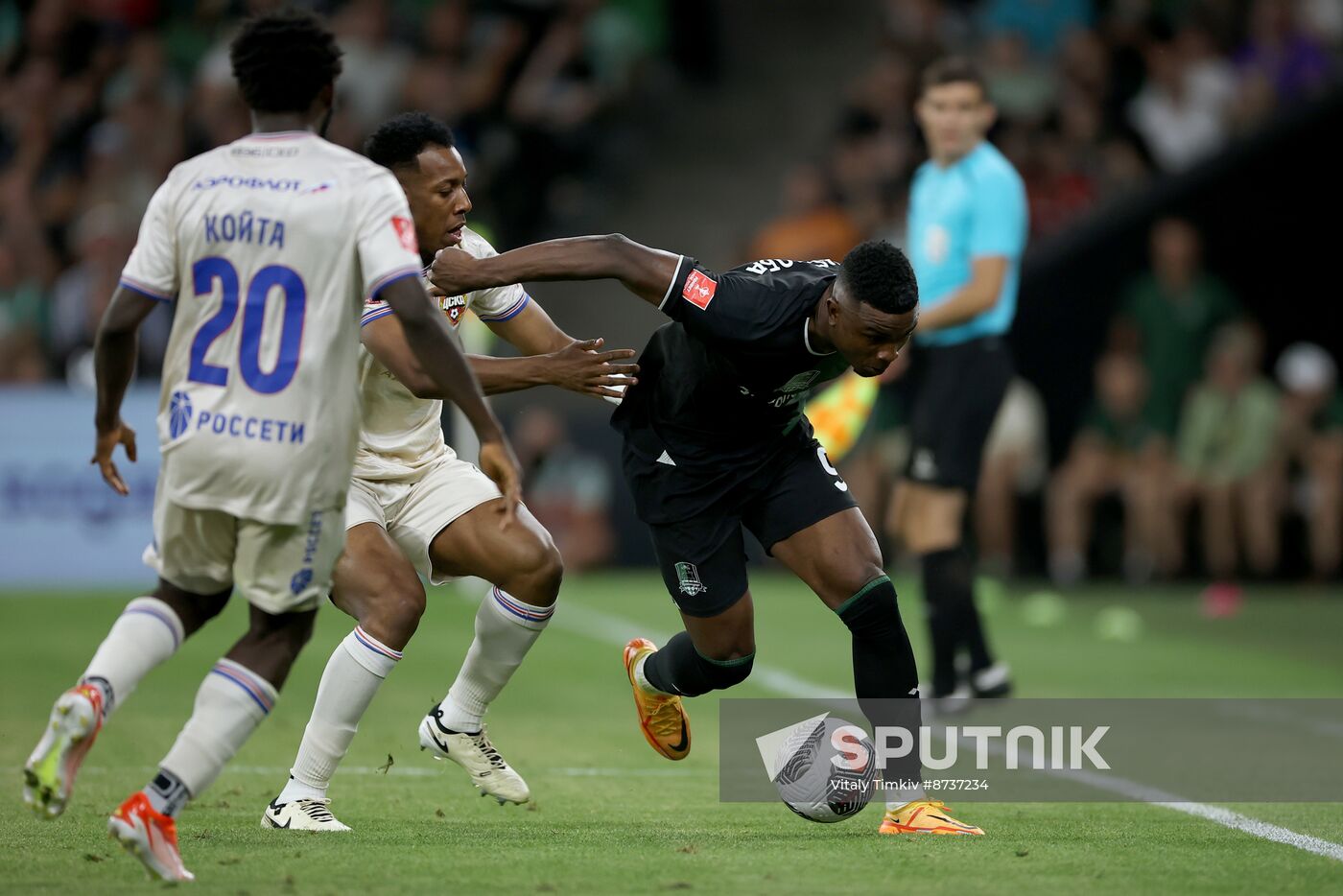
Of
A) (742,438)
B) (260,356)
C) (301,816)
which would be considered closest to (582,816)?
(301,816)

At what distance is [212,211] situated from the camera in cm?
473

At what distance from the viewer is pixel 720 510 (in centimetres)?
621

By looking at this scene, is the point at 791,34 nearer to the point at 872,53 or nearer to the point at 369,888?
the point at 872,53

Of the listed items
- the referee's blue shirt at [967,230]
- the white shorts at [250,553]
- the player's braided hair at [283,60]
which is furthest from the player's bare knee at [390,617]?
the referee's blue shirt at [967,230]

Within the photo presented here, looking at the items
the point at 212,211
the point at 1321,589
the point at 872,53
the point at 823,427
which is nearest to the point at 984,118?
the point at 823,427

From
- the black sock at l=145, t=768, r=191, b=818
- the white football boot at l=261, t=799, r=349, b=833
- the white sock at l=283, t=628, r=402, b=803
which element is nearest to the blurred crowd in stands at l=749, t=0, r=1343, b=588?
the white sock at l=283, t=628, r=402, b=803

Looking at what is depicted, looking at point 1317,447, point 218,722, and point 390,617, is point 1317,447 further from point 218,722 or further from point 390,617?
point 218,722

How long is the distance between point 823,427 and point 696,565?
5.29 m

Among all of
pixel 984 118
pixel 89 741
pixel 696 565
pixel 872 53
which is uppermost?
pixel 872 53

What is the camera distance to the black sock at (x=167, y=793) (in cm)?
464

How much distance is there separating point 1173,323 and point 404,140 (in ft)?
38.6

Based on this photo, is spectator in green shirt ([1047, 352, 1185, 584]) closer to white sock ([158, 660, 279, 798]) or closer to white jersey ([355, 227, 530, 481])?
white jersey ([355, 227, 530, 481])

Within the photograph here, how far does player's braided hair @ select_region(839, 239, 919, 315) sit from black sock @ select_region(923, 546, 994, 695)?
3.12 metres

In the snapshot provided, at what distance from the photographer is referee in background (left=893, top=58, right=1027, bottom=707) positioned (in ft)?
27.6
